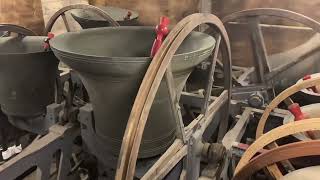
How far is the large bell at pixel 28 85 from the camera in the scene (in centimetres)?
133

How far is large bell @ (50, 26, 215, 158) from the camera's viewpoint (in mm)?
836

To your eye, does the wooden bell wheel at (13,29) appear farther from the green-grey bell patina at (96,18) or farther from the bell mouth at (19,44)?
the green-grey bell patina at (96,18)

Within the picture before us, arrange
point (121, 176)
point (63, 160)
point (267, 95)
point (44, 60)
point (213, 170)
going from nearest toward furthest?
point (121, 176), point (213, 170), point (63, 160), point (44, 60), point (267, 95)

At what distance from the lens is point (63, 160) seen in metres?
1.25

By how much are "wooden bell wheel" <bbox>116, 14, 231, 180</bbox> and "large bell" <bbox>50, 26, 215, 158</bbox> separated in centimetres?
5

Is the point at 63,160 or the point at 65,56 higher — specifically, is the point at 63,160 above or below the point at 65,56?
below

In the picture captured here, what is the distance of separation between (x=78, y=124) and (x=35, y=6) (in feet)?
5.49

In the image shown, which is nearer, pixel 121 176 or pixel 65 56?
pixel 121 176

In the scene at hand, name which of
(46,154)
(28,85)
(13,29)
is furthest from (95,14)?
(46,154)

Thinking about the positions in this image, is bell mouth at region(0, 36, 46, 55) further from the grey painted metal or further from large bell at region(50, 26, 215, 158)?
large bell at region(50, 26, 215, 158)

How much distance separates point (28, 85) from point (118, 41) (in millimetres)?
482

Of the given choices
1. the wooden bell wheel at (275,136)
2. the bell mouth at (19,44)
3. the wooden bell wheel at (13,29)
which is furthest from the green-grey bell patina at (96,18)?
the wooden bell wheel at (275,136)

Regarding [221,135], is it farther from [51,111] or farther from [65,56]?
[65,56]

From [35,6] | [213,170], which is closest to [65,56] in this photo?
[213,170]
